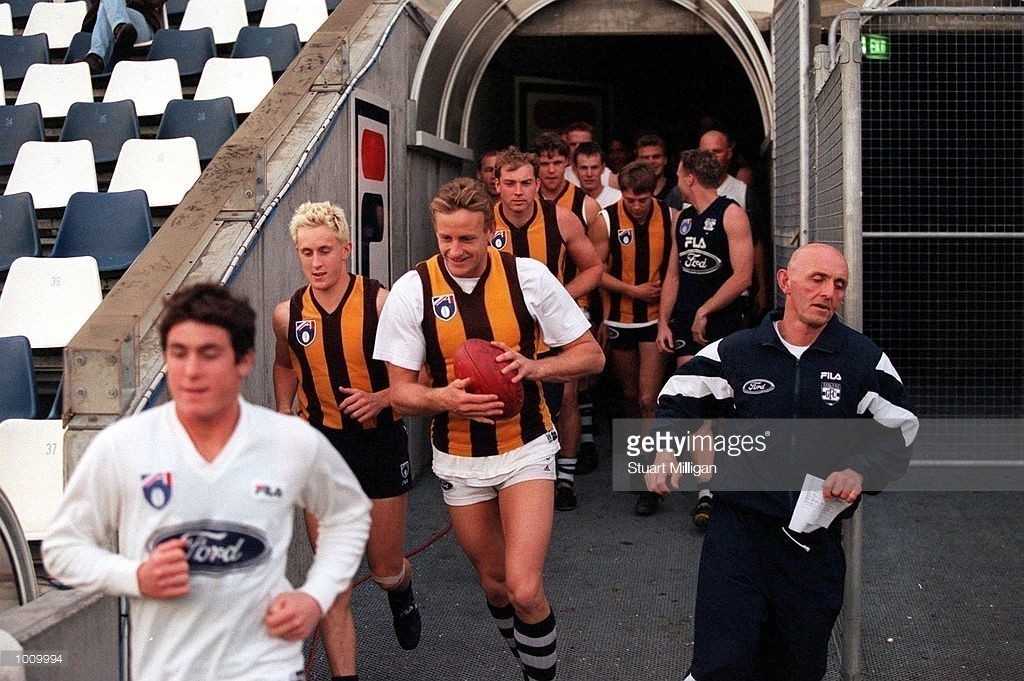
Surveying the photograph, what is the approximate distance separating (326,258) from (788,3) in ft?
12.4

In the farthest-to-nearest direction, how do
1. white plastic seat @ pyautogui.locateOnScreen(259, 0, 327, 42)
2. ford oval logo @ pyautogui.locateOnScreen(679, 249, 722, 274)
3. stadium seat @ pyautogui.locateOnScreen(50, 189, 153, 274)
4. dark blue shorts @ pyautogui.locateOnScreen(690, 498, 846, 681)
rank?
1. white plastic seat @ pyautogui.locateOnScreen(259, 0, 327, 42)
2. ford oval logo @ pyautogui.locateOnScreen(679, 249, 722, 274)
3. stadium seat @ pyautogui.locateOnScreen(50, 189, 153, 274)
4. dark blue shorts @ pyautogui.locateOnScreen(690, 498, 846, 681)

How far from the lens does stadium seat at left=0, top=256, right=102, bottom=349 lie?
19.3ft

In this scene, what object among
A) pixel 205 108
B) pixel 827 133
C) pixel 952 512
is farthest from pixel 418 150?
pixel 952 512

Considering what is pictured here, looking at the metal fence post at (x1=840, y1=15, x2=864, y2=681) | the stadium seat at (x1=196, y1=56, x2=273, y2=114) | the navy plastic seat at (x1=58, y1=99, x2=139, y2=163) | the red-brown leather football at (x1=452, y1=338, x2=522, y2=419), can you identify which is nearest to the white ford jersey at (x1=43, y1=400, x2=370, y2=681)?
the red-brown leather football at (x1=452, y1=338, x2=522, y2=419)

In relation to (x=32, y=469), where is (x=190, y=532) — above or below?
above

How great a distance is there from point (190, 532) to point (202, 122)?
19.1 feet

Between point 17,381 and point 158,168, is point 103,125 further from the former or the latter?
point 17,381

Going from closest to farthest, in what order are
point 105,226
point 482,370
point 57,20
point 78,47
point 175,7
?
point 482,370
point 105,226
point 78,47
point 57,20
point 175,7

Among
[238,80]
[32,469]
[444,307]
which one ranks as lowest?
[32,469]

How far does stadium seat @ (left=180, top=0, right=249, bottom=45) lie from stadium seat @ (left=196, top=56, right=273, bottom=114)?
1.52m

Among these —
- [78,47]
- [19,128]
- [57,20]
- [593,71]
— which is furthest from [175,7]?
[593,71]

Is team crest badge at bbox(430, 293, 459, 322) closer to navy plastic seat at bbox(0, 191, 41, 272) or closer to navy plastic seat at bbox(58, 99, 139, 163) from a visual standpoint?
navy plastic seat at bbox(0, 191, 41, 272)

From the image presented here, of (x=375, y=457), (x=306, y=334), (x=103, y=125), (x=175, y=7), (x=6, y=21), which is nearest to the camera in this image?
(x=306, y=334)

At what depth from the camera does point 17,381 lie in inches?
209
